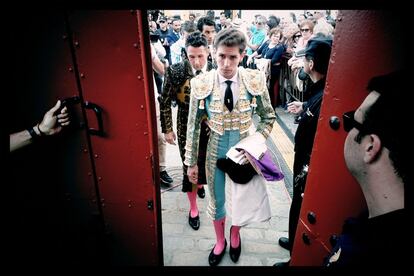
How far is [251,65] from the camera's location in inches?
344

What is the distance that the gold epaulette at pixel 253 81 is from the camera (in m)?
2.45

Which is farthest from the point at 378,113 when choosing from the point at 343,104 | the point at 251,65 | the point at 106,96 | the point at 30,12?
the point at 251,65

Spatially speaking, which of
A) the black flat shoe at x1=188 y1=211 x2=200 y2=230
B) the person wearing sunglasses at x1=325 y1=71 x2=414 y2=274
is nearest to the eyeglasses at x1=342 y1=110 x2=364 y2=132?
the person wearing sunglasses at x1=325 y1=71 x2=414 y2=274

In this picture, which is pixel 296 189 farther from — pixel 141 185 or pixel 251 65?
pixel 251 65

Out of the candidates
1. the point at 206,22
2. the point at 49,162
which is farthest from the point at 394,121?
the point at 206,22

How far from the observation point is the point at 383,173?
3.64 feet

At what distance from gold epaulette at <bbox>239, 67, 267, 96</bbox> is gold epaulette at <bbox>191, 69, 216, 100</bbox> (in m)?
0.28

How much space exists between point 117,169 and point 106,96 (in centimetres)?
52

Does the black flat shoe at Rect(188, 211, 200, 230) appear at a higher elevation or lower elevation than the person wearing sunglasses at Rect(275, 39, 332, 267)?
lower

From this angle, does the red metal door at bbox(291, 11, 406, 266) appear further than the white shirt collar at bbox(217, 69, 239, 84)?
No

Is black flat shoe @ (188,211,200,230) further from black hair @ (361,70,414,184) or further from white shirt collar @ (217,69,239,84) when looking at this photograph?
black hair @ (361,70,414,184)

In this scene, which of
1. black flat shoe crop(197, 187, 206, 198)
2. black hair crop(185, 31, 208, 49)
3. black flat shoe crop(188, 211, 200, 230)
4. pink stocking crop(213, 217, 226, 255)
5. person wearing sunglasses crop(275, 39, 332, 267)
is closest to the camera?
person wearing sunglasses crop(275, 39, 332, 267)

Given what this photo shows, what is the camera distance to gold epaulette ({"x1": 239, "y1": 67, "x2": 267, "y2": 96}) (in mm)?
2453

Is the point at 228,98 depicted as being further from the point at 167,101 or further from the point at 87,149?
the point at 87,149
